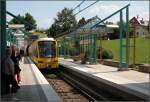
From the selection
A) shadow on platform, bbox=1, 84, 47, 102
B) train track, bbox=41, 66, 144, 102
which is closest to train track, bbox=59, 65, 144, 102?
train track, bbox=41, 66, 144, 102

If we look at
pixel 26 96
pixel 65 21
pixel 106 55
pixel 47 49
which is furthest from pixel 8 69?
pixel 65 21

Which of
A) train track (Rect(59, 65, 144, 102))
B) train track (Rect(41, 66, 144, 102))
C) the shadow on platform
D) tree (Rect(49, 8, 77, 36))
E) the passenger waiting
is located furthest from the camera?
tree (Rect(49, 8, 77, 36))

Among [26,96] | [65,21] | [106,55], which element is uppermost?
[65,21]

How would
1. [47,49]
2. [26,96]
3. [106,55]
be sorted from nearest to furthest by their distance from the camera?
1. [26,96]
2. [47,49]
3. [106,55]

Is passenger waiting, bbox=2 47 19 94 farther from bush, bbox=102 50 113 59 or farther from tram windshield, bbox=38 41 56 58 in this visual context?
bush, bbox=102 50 113 59

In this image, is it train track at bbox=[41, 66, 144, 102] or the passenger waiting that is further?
train track at bbox=[41, 66, 144, 102]

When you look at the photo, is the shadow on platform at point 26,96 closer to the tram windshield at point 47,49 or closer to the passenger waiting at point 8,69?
the passenger waiting at point 8,69

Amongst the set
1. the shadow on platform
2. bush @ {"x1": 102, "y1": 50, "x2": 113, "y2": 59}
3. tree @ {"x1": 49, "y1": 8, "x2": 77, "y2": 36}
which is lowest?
the shadow on platform

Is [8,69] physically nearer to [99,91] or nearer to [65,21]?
[99,91]

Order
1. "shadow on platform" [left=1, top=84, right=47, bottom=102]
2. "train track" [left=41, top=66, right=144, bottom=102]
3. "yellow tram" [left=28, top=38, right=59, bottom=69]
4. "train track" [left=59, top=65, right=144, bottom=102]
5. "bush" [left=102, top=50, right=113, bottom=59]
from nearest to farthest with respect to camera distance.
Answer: "shadow on platform" [left=1, top=84, right=47, bottom=102]
"train track" [left=59, top=65, right=144, bottom=102]
"train track" [left=41, top=66, right=144, bottom=102]
"yellow tram" [left=28, top=38, right=59, bottom=69]
"bush" [left=102, top=50, right=113, bottom=59]

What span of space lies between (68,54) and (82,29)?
17.2 m

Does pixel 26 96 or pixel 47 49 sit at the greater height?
pixel 47 49

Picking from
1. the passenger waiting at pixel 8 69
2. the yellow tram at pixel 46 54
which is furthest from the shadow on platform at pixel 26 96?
the yellow tram at pixel 46 54

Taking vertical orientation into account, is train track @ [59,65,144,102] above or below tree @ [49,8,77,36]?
below
